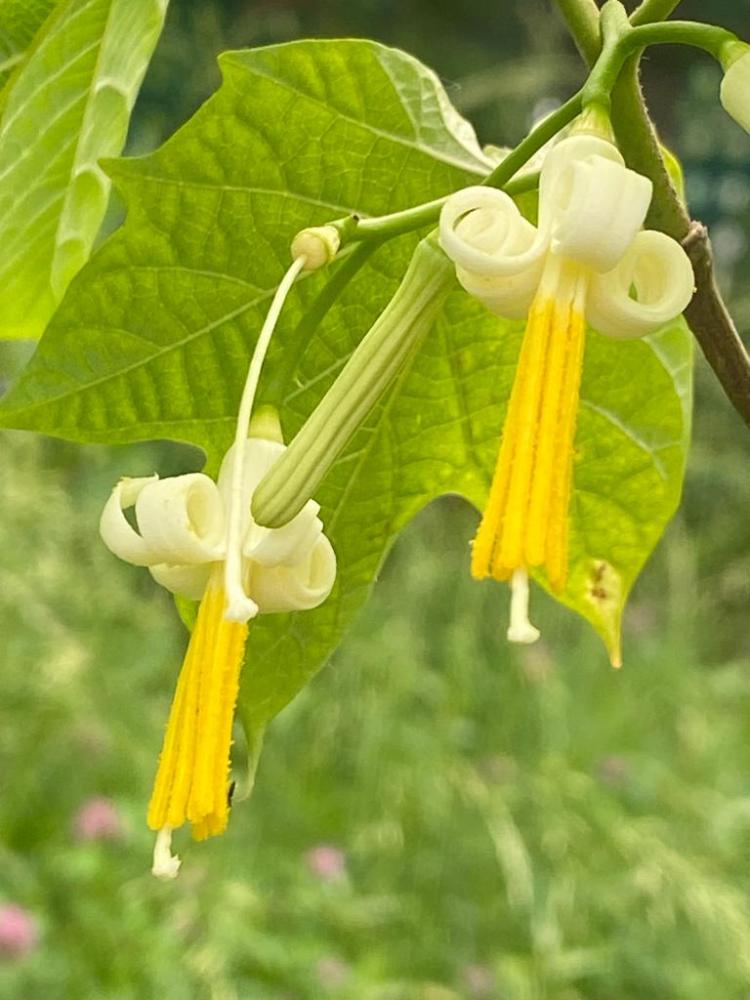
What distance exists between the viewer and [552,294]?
0.37 meters

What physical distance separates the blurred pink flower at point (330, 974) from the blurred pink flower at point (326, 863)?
4.4 inches

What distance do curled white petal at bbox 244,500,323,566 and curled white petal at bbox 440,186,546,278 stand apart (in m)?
0.09

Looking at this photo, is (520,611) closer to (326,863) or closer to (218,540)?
(218,540)

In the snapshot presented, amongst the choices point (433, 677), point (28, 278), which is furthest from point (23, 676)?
point (28, 278)

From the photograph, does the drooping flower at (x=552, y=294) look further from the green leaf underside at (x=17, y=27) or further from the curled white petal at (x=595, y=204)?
the green leaf underside at (x=17, y=27)

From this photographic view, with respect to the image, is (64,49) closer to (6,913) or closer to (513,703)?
(6,913)

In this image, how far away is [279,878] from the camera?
1.59 metres

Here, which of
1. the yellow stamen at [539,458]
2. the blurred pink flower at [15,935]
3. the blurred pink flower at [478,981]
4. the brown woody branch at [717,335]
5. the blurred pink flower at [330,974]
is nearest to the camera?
the yellow stamen at [539,458]

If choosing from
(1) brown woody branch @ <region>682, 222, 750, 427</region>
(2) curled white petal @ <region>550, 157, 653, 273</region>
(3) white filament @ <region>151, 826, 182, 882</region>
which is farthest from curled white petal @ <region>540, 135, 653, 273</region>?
(3) white filament @ <region>151, 826, 182, 882</region>

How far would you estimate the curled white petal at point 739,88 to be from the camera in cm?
38

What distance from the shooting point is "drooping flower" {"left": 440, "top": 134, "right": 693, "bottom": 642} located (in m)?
0.35

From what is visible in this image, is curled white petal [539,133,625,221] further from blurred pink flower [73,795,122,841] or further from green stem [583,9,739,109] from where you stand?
blurred pink flower [73,795,122,841]

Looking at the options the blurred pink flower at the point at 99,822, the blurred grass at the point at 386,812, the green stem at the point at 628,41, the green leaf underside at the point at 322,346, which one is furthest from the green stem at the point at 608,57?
the blurred pink flower at the point at 99,822

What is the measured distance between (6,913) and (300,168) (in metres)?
0.98
